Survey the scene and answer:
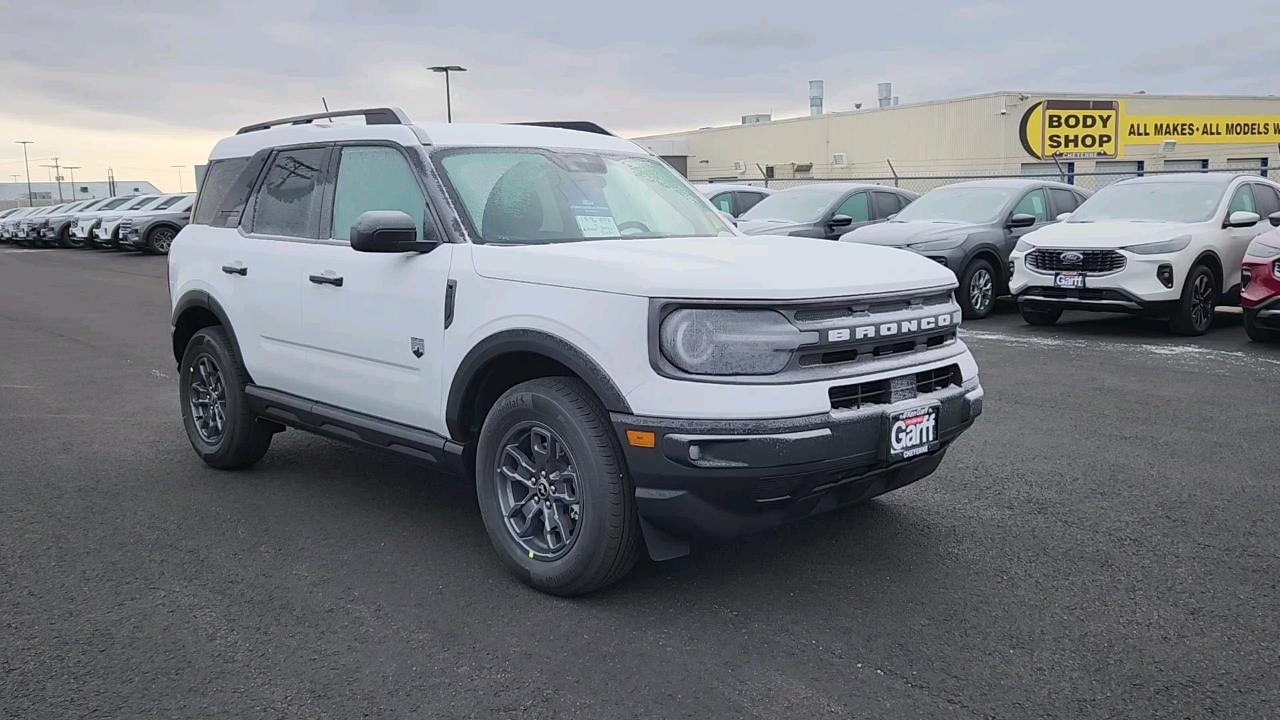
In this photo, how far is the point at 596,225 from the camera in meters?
4.77

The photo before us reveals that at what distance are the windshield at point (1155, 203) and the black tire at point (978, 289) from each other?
44.8 inches

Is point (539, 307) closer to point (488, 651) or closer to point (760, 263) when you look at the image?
point (760, 263)

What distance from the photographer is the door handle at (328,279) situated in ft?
16.1

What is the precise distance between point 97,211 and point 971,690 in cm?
3517

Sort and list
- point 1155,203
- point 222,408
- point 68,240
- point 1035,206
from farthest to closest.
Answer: point 68,240
point 1035,206
point 1155,203
point 222,408

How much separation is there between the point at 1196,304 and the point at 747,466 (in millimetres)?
8749

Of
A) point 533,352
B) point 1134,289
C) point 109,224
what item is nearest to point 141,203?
point 109,224

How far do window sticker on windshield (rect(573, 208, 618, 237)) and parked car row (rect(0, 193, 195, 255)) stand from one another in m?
22.4

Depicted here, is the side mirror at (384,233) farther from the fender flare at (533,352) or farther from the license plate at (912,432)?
the license plate at (912,432)

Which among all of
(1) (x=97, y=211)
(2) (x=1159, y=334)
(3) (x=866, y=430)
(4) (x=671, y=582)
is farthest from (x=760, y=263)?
(1) (x=97, y=211)

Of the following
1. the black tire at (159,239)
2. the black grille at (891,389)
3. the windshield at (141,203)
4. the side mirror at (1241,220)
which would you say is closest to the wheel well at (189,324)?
the black grille at (891,389)

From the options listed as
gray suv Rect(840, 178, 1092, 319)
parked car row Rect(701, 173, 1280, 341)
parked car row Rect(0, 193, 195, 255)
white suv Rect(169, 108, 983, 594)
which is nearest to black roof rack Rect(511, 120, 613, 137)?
white suv Rect(169, 108, 983, 594)

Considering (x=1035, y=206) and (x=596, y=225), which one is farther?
(x=1035, y=206)

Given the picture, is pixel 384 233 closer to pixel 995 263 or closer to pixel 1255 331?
pixel 1255 331
